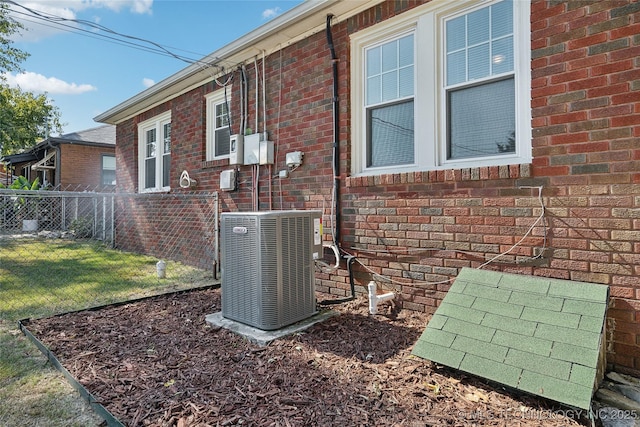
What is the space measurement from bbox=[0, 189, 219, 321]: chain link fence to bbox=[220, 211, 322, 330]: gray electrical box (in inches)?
78.8

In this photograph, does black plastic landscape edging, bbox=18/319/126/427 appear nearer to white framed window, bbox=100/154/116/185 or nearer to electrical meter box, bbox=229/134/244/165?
electrical meter box, bbox=229/134/244/165

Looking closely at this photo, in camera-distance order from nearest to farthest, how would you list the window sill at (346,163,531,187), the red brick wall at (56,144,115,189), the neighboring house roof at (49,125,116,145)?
1. the window sill at (346,163,531,187)
2. the neighboring house roof at (49,125,116,145)
3. the red brick wall at (56,144,115,189)

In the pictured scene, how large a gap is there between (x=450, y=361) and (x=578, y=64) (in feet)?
8.00

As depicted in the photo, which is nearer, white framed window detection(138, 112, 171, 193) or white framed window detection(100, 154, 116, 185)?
white framed window detection(138, 112, 171, 193)

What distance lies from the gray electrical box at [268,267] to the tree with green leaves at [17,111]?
1308cm

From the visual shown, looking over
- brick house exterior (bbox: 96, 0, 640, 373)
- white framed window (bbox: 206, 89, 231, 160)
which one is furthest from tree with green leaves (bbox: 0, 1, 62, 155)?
brick house exterior (bbox: 96, 0, 640, 373)

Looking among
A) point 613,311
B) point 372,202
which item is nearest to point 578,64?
point 613,311

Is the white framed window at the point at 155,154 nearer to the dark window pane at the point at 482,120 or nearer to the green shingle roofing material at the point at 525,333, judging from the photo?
the dark window pane at the point at 482,120

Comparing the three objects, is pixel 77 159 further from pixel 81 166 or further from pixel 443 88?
pixel 443 88

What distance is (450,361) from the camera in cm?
238

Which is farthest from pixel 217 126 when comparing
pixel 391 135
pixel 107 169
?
pixel 107 169

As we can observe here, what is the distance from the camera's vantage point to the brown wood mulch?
6.37 feet

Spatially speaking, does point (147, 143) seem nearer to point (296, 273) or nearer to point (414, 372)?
point (296, 273)

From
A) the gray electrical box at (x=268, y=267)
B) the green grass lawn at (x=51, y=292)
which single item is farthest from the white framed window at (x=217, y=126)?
the gray electrical box at (x=268, y=267)
